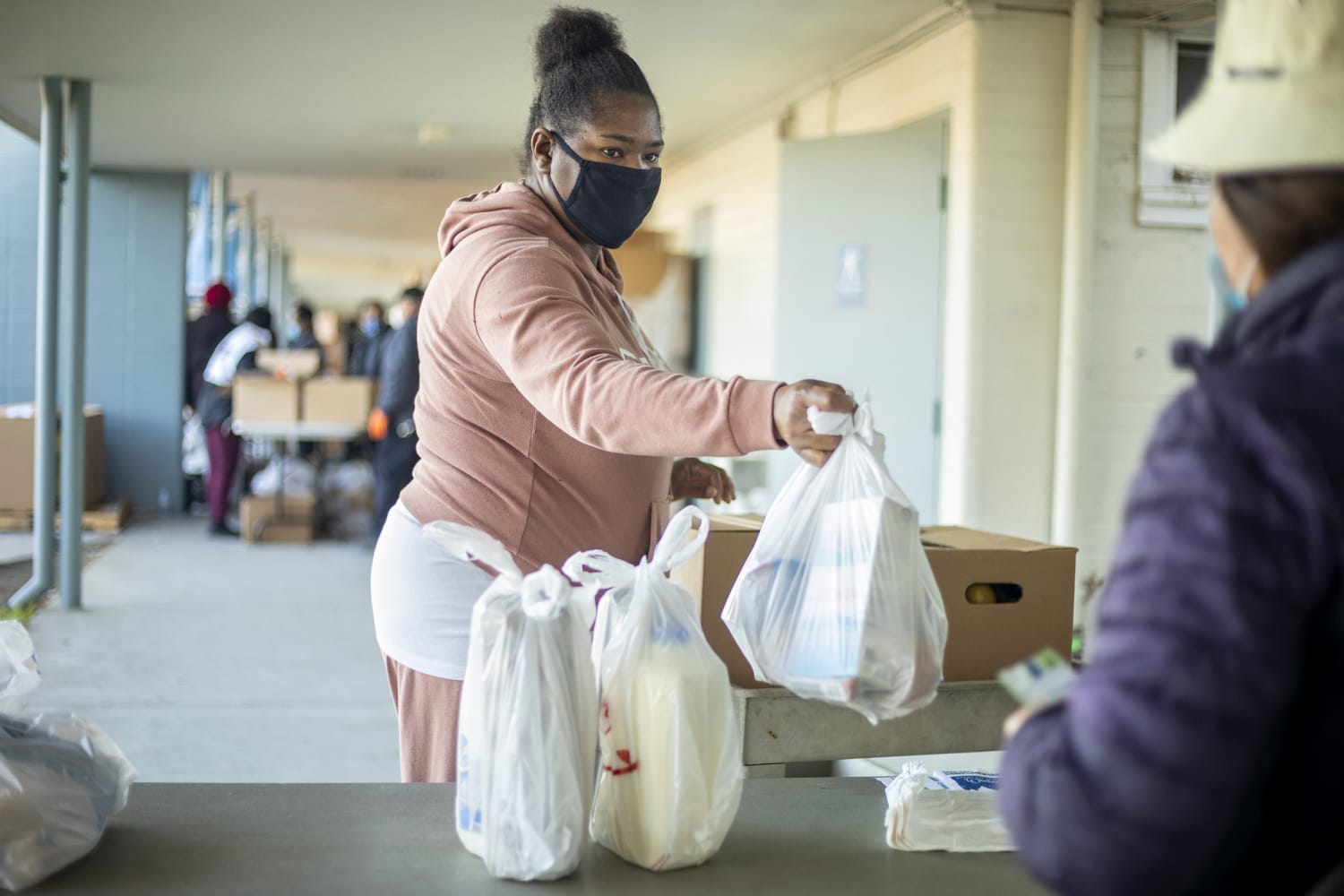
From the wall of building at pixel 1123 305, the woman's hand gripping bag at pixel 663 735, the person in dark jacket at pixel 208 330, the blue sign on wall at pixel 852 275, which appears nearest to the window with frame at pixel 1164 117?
the wall of building at pixel 1123 305

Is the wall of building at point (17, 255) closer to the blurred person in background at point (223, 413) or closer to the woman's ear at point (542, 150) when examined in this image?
the blurred person in background at point (223, 413)

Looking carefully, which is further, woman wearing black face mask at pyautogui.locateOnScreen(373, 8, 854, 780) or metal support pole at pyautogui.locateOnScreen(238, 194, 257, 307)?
metal support pole at pyautogui.locateOnScreen(238, 194, 257, 307)

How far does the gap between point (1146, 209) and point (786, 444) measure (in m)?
4.16

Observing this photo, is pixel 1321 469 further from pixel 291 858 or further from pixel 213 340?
pixel 213 340

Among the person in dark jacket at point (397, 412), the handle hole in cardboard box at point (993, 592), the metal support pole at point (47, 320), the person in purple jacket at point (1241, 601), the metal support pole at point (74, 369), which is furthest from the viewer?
the person in dark jacket at point (397, 412)

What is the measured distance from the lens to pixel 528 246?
168 centimetres

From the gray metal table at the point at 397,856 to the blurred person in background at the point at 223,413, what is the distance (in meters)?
8.30

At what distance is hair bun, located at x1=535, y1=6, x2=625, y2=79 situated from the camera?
1.88 meters

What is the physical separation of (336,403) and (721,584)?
25.7 feet

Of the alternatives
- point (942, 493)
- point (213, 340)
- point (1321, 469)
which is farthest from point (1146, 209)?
point (213, 340)

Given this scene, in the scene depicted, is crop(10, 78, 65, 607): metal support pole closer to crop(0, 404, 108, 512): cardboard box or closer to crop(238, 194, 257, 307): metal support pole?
crop(0, 404, 108, 512): cardboard box

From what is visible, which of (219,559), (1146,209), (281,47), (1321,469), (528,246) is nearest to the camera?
(1321,469)

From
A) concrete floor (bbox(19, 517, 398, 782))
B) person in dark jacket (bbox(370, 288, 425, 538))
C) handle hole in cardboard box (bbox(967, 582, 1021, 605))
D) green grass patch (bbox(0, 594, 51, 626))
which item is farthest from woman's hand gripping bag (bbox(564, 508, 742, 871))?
person in dark jacket (bbox(370, 288, 425, 538))

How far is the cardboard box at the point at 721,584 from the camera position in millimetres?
1709
